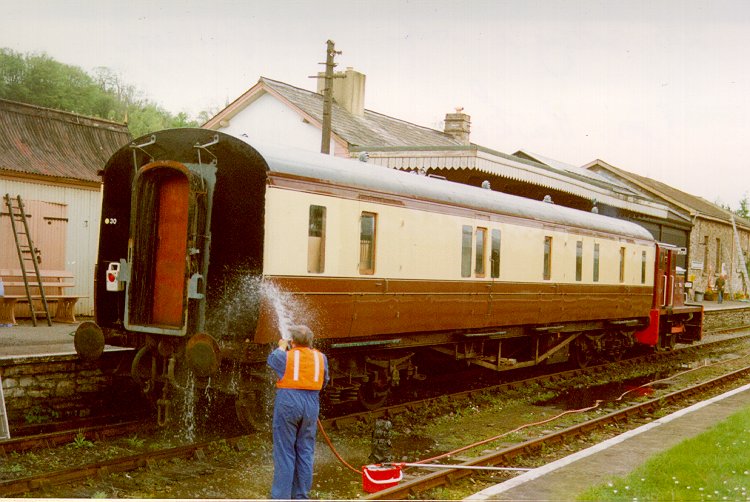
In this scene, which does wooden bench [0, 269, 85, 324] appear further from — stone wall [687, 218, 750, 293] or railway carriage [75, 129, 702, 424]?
stone wall [687, 218, 750, 293]

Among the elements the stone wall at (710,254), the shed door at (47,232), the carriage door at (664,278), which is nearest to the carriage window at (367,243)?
the shed door at (47,232)

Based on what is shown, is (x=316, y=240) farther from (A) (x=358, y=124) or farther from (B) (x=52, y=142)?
(A) (x=358, y=124)

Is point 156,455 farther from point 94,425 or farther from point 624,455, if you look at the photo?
point 624,455

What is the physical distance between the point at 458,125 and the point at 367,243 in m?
28.2

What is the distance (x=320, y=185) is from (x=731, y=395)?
8430 millimetres

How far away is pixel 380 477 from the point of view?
8.18m

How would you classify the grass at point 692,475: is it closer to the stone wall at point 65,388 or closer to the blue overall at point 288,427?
the blue overall at point 288,427

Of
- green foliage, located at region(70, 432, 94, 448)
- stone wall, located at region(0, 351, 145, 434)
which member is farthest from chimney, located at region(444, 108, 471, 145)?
green foliage, located at region(70, 432, 94, 448)

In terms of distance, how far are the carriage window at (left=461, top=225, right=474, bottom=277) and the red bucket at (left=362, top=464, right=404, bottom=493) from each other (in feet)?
16.6

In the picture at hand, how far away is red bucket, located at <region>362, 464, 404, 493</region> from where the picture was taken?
321 inches

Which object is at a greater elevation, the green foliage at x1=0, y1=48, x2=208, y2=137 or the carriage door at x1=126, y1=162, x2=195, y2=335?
the green foliage at x1=0, y1=48, x2=208, y2=137

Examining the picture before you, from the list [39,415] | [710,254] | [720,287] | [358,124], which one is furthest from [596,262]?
[710,254]

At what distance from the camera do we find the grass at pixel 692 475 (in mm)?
7461

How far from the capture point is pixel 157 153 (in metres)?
10.2
